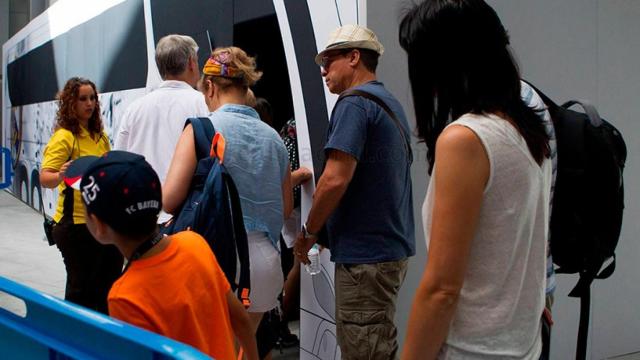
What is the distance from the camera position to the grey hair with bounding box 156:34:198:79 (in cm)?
305

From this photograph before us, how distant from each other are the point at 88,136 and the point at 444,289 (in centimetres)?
317

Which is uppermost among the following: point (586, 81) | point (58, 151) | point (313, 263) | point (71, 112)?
point (586, 81)

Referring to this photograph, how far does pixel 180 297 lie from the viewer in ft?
5.02

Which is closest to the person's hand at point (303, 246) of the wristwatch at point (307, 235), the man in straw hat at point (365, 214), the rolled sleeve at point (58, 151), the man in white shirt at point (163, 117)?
the wristwatch at point (307, 235)

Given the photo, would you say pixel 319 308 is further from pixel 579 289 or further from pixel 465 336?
pixel 465 336

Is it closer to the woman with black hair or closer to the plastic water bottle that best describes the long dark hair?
the woman with black hair

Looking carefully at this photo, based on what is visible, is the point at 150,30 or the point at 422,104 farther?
the point at 150,30

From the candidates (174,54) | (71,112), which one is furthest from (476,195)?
(71,112)

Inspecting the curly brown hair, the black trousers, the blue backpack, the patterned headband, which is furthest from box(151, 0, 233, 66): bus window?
the blue backpack

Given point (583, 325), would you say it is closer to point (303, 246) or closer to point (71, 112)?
point (303, 246)

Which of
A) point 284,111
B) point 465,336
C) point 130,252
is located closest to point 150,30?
point 284,111

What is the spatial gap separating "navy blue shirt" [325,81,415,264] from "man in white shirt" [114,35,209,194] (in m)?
0.85

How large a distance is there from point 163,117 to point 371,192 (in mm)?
1105

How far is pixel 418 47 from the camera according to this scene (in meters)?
1.34
